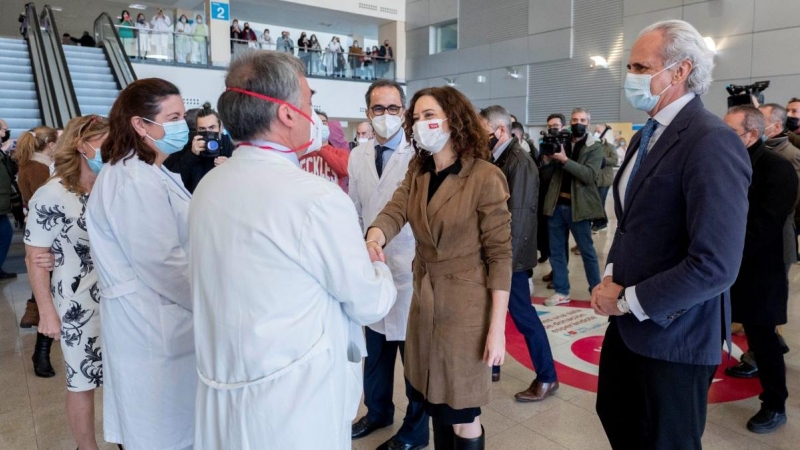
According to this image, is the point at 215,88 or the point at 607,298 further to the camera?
the point at 215,88

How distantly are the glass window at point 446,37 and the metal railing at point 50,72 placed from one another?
10798 millimetres

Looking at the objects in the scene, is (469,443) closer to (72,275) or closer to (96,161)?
(72,275)

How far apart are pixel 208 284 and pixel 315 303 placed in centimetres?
26

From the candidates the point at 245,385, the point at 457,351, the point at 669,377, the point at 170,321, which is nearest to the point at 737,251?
the point at 669,377

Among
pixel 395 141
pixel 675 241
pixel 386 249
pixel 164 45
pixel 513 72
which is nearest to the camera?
pixel 675 241

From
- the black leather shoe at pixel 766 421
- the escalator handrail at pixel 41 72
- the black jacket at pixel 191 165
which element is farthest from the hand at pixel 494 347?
the escalator handrail at pixel 41 72

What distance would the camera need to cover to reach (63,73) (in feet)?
28.7

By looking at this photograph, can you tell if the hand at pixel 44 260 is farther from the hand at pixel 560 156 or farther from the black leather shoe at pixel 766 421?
the hand at pixel 560 156

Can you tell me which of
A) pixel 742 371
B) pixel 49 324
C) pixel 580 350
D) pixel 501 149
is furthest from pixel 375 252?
pixel 742 371

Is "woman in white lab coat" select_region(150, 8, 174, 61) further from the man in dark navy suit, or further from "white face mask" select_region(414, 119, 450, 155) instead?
the man in dark navy suit

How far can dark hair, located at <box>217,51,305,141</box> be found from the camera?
1.28 metres

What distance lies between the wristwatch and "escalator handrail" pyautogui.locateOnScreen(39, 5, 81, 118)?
778cm

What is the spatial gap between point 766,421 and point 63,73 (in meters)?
10.1

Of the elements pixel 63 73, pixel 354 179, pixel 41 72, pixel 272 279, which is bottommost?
pixel 272 279
